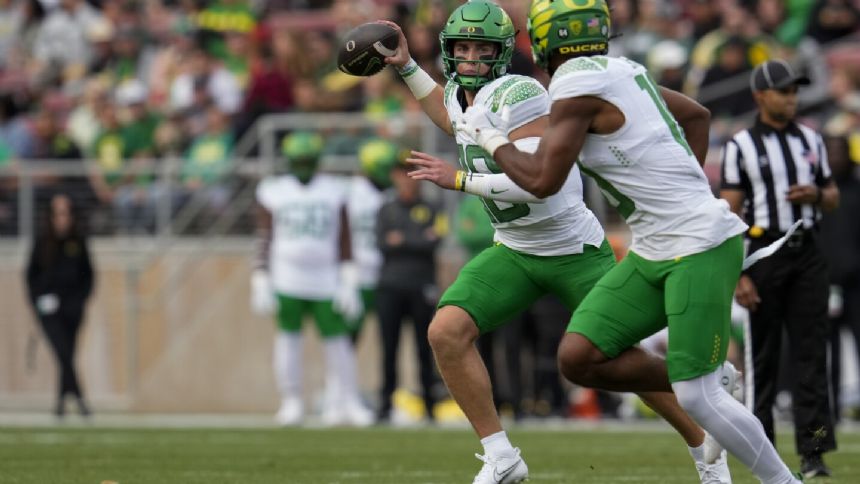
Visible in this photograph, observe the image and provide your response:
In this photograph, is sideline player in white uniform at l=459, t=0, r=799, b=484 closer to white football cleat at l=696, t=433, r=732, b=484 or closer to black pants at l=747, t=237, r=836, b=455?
white football cleat at l=696, t=433, r=732, b=484

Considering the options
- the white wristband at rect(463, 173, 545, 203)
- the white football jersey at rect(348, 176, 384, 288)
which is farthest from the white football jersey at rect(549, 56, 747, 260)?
the white football jersey at rect(348, 176, 384, 288)

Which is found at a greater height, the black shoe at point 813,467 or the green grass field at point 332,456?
the black shoe at point 813,467

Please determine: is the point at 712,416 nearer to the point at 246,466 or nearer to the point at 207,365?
the point at 246,466

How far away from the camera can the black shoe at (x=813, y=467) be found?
776 cm

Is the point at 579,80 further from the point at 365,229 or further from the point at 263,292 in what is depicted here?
the point at 365,229

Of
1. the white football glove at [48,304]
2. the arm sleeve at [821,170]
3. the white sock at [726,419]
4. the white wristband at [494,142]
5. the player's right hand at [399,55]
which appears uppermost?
the player's right hand at [399,55]

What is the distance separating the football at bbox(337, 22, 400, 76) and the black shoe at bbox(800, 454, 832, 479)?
8.81ft

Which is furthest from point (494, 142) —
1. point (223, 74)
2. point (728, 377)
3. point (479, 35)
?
point (223, 74)

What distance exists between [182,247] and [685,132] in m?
10.0

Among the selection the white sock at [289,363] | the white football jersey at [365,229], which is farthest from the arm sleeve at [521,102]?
the white football jersey at [365,229]

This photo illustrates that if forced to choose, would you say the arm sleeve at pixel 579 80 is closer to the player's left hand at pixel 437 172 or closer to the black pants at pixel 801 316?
the player's left hand at pixel 437 172

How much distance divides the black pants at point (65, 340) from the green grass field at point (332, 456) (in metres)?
1.57

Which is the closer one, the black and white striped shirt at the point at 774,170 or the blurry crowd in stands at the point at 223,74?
the black and white striped shirt at the point at 774,170

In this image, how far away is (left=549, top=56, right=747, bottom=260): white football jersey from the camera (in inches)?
231
